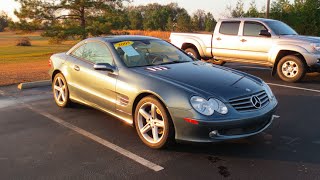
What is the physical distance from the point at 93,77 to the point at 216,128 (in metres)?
2.36

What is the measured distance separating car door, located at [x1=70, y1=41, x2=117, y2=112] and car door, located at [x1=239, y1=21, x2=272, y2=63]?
5.56 meters

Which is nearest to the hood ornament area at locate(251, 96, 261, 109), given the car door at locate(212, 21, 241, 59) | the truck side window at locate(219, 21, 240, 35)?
the car door at locate(212, 21, 241, 59)

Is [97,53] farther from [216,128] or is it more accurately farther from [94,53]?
[216,128]

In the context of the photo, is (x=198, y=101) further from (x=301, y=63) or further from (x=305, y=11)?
(x=305, y=11)

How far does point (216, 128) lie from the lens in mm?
4098

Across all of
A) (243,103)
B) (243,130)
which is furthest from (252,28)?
(243,130)

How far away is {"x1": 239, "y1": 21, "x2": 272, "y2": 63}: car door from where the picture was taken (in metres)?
9.98

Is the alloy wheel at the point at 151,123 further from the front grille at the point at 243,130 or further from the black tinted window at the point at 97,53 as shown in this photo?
the black tinted window at the point at 97,53

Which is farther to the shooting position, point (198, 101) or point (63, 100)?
point (63, 100)

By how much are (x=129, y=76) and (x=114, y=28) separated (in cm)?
2693

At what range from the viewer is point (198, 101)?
13.8ft

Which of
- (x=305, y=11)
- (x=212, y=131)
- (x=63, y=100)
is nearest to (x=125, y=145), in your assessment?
(x=212, y=131)

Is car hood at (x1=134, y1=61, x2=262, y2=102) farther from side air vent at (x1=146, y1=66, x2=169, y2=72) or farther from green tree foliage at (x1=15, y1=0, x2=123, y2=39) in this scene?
green tree foliage at (x1=15, y1=0, x2=123, y2=39)

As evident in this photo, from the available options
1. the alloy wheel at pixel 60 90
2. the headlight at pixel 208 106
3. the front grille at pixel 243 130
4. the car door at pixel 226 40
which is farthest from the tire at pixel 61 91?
the car door at pixel 226 40
